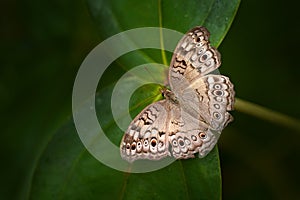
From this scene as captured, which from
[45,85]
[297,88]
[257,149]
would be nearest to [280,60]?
[297,88]

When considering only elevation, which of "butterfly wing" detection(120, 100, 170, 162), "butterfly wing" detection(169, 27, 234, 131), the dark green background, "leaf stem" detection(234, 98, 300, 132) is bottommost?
the dark green background

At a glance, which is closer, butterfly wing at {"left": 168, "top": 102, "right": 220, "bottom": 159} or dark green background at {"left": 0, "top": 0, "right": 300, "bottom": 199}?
butterfly wing at {"left": 168, "top": 102, "right": 220, "bottom": 159}

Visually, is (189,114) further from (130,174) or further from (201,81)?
(130,174)

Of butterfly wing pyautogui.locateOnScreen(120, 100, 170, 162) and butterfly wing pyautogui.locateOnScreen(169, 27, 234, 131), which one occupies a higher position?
butterfly wing pyautogui.locateOnScreen(169, 27, 234, 131)

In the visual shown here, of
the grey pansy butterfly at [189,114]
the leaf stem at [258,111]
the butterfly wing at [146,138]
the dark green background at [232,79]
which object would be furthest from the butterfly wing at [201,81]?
the dark green background at [232,79]

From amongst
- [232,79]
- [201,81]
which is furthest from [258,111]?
[232,79]

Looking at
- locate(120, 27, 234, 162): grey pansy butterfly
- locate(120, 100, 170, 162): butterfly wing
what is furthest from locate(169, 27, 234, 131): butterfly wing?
locate(120, 100, 170, 162): butterfly wing

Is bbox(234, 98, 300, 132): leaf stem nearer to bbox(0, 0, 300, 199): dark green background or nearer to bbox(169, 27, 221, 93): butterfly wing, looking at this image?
bbox(169, 27, 221, 93): butterfly wing
